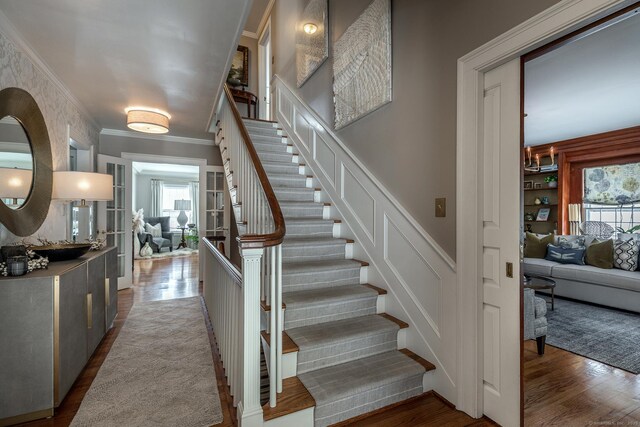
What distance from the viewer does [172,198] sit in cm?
1069

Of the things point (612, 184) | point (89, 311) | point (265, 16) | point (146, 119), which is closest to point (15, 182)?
point (89, 311)

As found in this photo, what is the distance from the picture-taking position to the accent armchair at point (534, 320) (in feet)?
7.95

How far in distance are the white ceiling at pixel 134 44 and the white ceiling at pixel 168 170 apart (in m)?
6.04

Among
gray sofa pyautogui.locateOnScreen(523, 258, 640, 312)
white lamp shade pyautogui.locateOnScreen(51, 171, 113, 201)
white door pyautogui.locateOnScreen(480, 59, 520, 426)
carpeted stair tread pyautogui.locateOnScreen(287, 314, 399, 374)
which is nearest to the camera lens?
white door pyautogui.locateOnScreen(480, 59, 520, 426)

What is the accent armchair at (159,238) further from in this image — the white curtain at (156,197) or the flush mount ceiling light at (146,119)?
the flush mount ceiling light at (146,119)

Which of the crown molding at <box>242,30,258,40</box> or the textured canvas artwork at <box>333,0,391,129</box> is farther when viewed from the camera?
the crown molding at <box>242,30,258,40</box>

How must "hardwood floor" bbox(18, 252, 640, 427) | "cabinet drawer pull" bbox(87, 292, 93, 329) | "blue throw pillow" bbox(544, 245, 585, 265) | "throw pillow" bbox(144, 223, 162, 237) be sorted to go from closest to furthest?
"hardwood floor" bbox(18, 252, 640, 427)
"cabinet drawer pull" bbox(87, 292, 93, 329)
"blue throw pillow" bbox(544, 245, 585, 265)
"throw pillow" bbox(144, 223, 162, 237)

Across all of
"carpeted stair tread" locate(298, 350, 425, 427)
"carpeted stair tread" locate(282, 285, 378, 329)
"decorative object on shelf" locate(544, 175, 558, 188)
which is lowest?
"carpeted stair tread" locate(298, 350, 425, 427)

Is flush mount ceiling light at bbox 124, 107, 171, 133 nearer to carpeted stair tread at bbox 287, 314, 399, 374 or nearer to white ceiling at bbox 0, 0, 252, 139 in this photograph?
white ceiling at bbox 0, 0, 252, 139

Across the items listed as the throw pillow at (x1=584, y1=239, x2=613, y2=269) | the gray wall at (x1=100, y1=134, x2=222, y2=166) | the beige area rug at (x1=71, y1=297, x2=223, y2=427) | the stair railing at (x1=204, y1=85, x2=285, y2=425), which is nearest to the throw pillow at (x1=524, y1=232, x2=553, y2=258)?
the throw pillow at (x1=584, y1=239, x2=613, y2=269)

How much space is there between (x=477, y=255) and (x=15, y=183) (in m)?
3.25

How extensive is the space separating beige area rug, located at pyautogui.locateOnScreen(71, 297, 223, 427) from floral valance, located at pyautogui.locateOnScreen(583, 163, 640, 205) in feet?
21.8

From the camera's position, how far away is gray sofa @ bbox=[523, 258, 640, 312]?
3541 mm

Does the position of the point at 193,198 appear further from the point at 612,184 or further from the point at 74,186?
the point at 612,184
